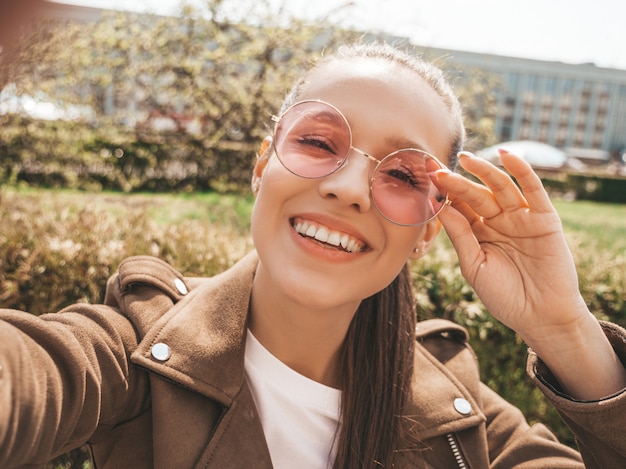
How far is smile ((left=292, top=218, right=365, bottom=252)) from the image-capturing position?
180 cm

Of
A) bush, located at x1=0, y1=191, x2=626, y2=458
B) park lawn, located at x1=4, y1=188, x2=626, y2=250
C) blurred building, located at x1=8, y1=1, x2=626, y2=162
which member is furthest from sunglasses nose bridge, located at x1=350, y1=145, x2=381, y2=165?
blurred building, located at x1=8, y1=1, x2=626, y2=162

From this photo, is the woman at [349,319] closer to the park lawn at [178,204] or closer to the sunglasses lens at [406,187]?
the sunglasses lens at [406,187]

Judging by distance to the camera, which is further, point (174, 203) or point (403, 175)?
point (174, 203)

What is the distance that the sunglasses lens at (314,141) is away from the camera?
181cm

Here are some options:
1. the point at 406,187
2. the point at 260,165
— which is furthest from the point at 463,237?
the point at 260,165

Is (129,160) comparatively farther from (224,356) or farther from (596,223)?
(596,223)

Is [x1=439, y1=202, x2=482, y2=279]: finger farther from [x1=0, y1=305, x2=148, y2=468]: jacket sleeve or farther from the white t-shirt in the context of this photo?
[x1=0, y1=305, x2=148, y2=468]: jacket sleeve

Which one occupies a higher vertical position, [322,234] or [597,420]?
[322,234]

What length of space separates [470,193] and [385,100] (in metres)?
0.44

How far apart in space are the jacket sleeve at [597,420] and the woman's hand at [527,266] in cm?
6

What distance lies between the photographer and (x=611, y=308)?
3414 mm

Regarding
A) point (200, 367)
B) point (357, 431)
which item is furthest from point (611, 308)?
point (200, 367)

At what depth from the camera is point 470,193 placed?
197 centimetres

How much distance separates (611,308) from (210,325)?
2.62m
